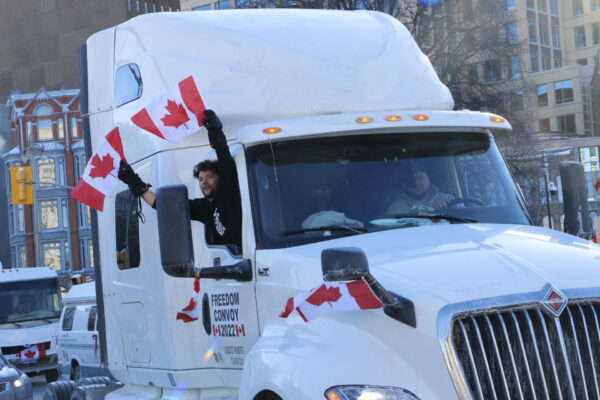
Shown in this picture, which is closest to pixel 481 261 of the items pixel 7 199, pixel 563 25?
pixel 7 199

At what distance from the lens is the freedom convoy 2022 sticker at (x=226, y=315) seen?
6.44 m

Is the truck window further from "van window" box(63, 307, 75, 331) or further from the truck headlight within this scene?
"van window" box(63, 307, 75, 331)

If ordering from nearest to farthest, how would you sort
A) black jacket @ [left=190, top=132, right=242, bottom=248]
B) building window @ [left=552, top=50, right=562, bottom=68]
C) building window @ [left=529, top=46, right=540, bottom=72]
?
black jacket @ [left=190, top=132, right=242, bottom=248] → building window @ [left=529, top=46, right=540, bottom=72] → building window @ [left=552, top=50, right=562, bottom=68]

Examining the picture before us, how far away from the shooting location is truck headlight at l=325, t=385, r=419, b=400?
15.7ft

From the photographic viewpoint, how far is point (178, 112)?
279 inches

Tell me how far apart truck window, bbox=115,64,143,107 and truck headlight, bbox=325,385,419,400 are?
3.72m

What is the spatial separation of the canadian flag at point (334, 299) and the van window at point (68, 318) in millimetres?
18893


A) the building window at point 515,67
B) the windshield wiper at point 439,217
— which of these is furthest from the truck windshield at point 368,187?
the building window at point 515,67

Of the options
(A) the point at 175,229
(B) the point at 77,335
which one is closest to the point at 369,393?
(A) the point at 175,229

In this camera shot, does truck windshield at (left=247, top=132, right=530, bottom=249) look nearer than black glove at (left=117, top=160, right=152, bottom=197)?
Yes

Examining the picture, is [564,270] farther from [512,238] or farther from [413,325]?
[413,325]

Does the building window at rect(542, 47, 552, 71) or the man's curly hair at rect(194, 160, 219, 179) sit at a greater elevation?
the building window at rect(542, 47, 552, 71)

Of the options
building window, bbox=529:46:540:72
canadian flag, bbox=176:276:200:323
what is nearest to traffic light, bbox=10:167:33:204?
canadian flag, bbox=176:276:200:323

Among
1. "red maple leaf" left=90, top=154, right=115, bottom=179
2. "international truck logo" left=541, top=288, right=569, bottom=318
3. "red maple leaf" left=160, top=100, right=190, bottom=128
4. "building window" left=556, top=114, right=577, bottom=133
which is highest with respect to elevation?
"building window" left=556, top=114, right=577, bottom=133
